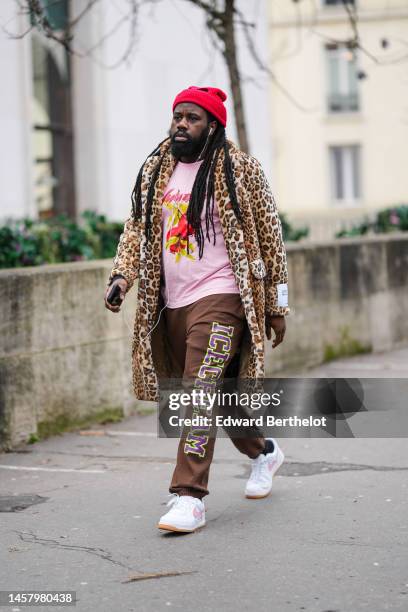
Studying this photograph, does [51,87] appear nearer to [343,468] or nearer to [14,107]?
[14,107]

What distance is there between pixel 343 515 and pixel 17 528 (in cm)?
145

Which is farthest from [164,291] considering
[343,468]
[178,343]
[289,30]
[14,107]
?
[289,30]

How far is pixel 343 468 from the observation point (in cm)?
634

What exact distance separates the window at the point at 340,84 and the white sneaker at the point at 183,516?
1443 inches

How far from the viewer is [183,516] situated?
4977 mm

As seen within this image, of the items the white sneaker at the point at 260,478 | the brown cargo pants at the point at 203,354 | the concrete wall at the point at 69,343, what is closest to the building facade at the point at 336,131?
the concrete wall at the point at 69,343

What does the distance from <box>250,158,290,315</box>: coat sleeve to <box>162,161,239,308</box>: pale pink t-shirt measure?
7.6 inches

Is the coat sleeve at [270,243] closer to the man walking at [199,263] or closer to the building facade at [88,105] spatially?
the man walking at [199,263]

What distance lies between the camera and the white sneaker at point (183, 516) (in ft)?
16.3

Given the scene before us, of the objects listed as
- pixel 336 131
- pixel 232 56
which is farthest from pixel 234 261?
pixel 336 131

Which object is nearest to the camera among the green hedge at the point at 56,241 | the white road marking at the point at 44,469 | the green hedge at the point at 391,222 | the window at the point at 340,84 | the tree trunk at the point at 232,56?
the white road marking at the point at 44,469

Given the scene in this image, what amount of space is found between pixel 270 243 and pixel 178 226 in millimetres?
426

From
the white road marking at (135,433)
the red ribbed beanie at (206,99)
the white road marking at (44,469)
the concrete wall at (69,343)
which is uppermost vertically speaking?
the red ribbed beanie at (206,99)

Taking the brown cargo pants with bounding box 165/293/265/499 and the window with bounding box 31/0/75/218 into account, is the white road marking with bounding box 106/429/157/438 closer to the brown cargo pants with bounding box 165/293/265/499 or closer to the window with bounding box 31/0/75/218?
the brown cargo pants with bounding box 165/293/265/499
